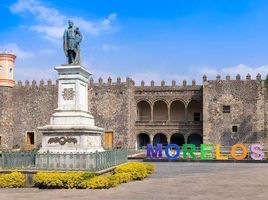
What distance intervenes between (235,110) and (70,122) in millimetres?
27903

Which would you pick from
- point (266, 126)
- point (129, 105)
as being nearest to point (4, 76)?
point (129, 105)

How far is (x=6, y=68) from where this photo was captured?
40844mm

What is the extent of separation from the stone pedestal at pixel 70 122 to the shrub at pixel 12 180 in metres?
1.76

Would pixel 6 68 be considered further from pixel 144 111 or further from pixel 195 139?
pixel 195 139

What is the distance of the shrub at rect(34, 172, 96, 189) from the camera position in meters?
11.3

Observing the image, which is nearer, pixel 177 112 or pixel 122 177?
pixel 122 177

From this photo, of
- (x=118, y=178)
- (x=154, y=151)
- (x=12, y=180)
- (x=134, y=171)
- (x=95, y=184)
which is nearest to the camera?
(x=95, y=184)

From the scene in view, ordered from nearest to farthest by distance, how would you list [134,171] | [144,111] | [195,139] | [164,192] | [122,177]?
1. [164,192]
2. [122,177]
3. [134,171]
4. [195,139]
5. [144,111]

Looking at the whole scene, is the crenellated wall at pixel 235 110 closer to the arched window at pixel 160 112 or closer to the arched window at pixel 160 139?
the arched window at pixel 160 112

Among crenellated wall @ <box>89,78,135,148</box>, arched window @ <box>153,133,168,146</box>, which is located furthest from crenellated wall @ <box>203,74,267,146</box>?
arched window @ <box>153,133,168,146</box>

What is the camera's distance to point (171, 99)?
4219cm

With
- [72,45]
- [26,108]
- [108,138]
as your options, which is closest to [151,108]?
[108,138]

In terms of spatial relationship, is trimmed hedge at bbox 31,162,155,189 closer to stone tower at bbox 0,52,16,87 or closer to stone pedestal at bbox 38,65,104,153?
stone pedestal at bbox 38,65,104,153

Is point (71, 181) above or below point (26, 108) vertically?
below
